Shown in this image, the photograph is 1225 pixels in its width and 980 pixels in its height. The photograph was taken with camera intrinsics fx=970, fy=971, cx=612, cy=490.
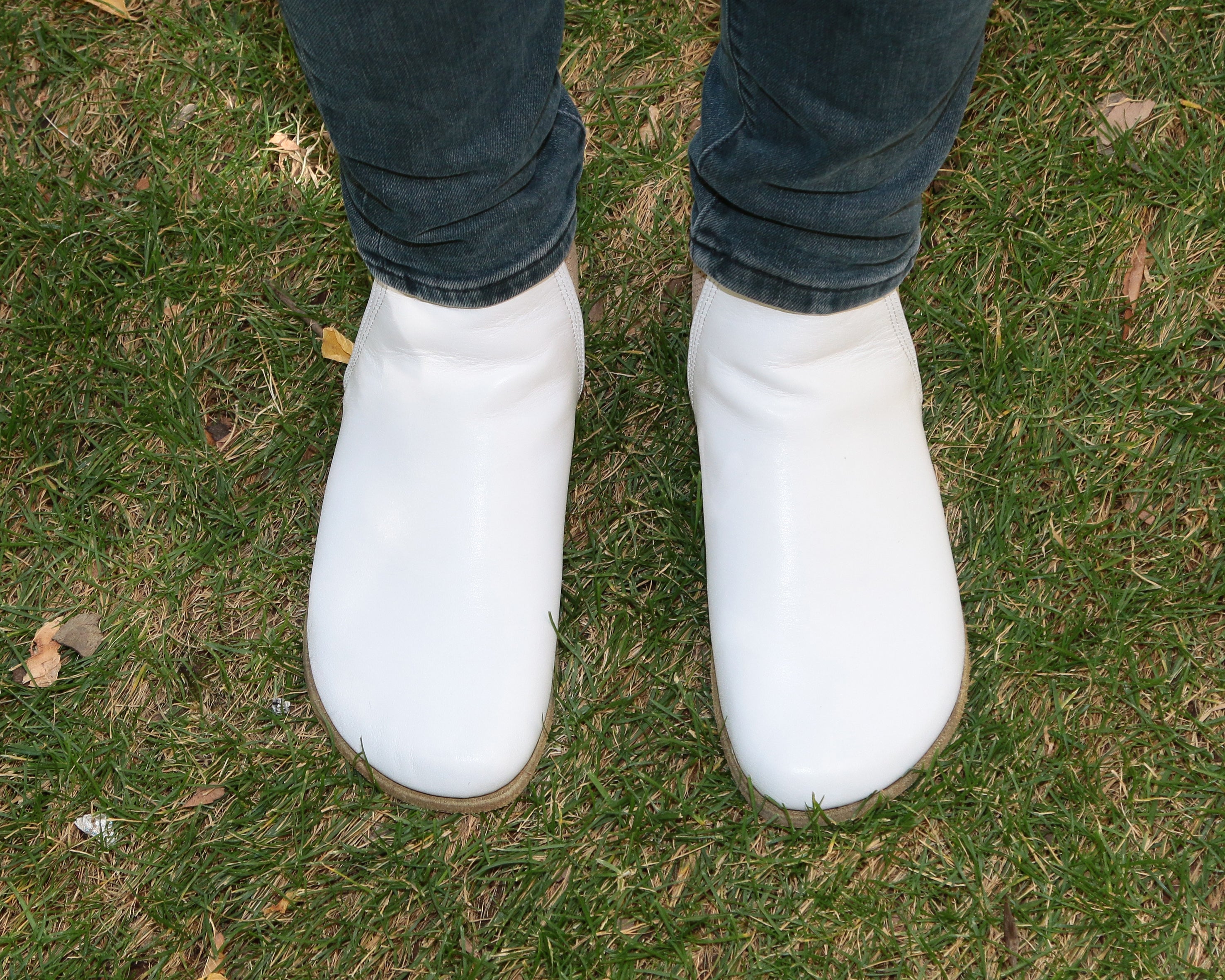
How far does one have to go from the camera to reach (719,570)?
150 centimetres

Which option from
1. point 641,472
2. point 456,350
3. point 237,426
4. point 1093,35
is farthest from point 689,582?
point 1093,35

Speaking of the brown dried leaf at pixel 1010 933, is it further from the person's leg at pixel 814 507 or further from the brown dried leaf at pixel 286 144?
the brown dried leaf at pixel 286 144

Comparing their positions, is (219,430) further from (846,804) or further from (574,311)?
(846,804)

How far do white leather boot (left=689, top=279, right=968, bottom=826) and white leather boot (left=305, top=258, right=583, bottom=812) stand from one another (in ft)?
0.91

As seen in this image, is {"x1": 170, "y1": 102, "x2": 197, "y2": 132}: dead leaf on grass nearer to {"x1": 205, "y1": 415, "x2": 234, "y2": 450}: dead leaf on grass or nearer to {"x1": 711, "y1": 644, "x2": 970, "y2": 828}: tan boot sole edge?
{"x1": 205, "y1": 415, "x2": 234, "y2": 450}: dead leaf on grass

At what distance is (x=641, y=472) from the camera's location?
172 centimetres

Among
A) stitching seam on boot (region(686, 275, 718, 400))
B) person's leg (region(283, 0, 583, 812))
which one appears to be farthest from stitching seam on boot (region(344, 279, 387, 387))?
stitching seam on boot (region(686, 275, 718, 400))

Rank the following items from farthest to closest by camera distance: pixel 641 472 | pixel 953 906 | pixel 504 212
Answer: pixel 641 472 < pixel 953 906 < pixel 504 212

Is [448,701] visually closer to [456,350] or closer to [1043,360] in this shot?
[456,350]

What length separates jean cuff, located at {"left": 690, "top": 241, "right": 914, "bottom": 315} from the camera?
1.27 meters

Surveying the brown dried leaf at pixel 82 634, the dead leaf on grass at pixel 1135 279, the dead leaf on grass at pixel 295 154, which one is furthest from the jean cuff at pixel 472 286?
the dead leaf on grass at pixel 1135 279

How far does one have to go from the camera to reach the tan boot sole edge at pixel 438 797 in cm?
146

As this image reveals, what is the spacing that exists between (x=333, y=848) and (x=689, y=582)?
2.33 feet

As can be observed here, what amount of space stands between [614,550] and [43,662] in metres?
0.99
